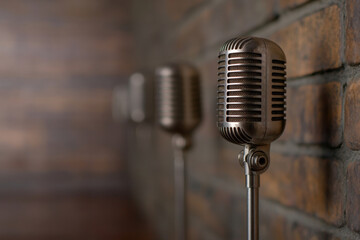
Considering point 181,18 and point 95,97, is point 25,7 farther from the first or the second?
point 181,18

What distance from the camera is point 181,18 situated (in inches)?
58.1

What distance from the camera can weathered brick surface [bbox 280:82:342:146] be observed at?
604 millimetres

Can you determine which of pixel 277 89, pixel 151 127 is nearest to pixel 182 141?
pixel 277 89

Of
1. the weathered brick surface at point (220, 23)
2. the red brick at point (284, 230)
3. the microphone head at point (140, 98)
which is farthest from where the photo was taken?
the microphone head at point (140, 98)

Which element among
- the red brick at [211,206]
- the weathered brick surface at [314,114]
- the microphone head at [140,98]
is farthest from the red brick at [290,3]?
the microphone head at [140,98]

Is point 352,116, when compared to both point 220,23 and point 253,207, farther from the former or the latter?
point 220,23

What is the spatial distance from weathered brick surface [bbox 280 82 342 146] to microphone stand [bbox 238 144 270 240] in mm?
93

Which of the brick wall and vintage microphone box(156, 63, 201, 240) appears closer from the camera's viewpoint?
the brick wall

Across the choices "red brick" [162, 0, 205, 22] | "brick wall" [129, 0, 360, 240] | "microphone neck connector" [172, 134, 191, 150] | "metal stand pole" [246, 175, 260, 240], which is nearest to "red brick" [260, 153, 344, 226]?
"brick wall" [129, 0, 360, 240]

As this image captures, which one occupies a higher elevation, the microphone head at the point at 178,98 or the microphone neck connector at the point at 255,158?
the microphone head at the point at 178,98

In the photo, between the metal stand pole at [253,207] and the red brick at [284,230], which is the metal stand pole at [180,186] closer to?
the red brick at [284,230]

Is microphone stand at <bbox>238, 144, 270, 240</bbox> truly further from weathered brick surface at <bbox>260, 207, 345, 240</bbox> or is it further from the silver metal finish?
the silver metal finish

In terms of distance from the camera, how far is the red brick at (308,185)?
1.99 ft

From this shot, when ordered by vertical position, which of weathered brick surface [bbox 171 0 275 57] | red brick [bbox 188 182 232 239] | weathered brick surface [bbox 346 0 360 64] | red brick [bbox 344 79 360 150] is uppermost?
weathered brick surface [bbox 171 0 275 57]
